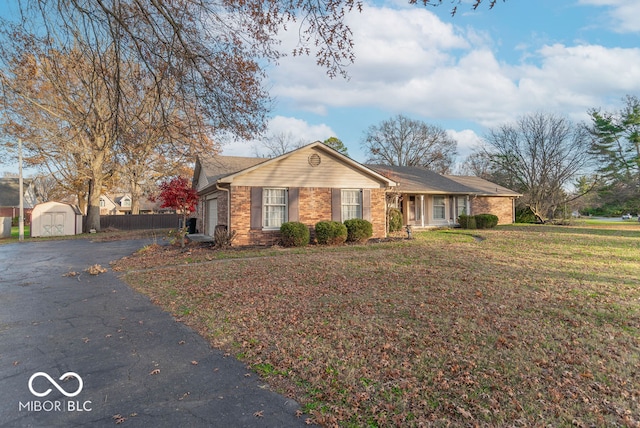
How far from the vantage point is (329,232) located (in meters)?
13.6

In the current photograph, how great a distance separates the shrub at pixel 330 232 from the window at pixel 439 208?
1110 cm

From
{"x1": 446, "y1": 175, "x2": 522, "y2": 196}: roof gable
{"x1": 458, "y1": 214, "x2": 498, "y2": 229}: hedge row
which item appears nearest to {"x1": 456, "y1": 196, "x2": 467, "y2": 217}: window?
{"x1": 446, "y1": 175, "x2": 522, "y2": 196}: roof gable

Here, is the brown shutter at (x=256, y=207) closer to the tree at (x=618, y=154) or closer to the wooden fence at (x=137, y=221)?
the wooden fence at (x=137, y=221)

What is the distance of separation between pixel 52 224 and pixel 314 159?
63.1 ft

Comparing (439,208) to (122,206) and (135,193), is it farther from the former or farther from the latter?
(122,206)

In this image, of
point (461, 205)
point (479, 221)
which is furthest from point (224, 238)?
point (461, 205)

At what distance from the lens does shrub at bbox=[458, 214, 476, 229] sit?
21172 mm

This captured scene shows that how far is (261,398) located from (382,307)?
3.01 meters

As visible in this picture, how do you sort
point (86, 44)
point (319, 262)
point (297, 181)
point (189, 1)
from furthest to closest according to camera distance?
point (297, 181), point (319, 262), point (86, 44), point (189, 1)

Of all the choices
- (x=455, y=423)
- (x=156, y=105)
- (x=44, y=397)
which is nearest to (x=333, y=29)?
(x=156, y=105)

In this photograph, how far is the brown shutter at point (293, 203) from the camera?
13844 mm

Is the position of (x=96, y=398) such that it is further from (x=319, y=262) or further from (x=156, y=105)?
(x=319, y=262)

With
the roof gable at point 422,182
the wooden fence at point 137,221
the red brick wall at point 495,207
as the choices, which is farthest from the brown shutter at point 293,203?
the wooden fence at point 137,221

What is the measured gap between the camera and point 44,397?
3.00 m
